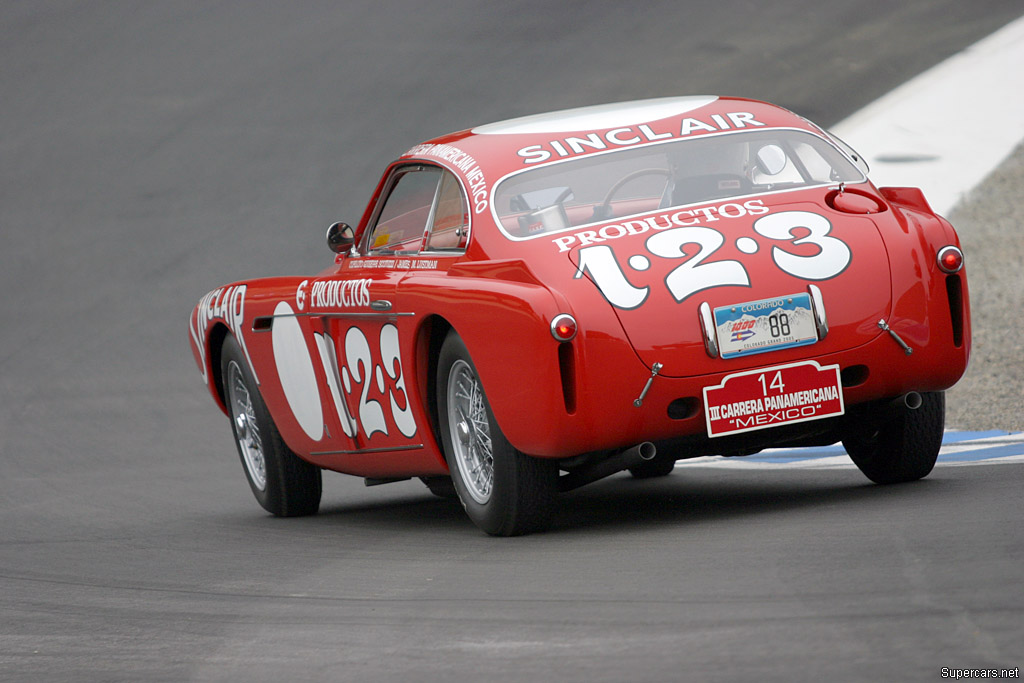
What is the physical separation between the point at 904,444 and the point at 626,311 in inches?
59.8

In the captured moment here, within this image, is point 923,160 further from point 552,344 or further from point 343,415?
point 552,344

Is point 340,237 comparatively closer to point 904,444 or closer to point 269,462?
point 269,462

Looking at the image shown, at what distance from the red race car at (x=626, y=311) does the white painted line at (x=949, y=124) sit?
7241 millimetres

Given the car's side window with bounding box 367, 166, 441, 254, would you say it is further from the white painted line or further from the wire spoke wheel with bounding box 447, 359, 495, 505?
the white painted line

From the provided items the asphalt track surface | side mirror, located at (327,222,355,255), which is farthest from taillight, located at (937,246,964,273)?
side mirror, located at (327,222,355,255)

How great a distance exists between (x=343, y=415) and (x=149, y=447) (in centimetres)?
395

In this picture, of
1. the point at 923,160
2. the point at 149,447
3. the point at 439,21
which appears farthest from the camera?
the point at 439,21

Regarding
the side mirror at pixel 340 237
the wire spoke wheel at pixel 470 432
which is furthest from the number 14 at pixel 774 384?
the side mirror at pixel 340 237

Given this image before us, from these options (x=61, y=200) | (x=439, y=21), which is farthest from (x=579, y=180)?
(x=439, y=21)

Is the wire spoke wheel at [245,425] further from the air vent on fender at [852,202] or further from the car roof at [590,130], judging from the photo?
the air vent on fender at [852,202]

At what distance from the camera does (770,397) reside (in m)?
5.39

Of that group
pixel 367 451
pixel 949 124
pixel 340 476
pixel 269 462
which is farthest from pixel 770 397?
pixel 949 124

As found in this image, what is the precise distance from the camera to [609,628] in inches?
163

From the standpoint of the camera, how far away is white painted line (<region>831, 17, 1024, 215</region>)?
14.1 metres
